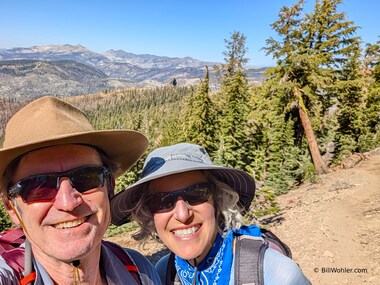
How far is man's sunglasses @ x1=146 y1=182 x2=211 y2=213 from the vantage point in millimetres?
2484

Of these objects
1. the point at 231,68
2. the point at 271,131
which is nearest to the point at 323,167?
the point at 271,131

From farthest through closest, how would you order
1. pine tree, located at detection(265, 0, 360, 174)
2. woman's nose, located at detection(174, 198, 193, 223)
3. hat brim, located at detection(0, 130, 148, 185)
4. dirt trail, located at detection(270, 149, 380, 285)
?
1. pine tree, located at detection(265, 0, 360, 174)
2. dirt trail, located at detection(270, 149, 380, 285)
3. woman's nose, located at detection(174, 198, 193, 223)
4. hat brim, located at detection(0, 130, 148, 185)

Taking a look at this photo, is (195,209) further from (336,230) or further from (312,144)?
(312,144)

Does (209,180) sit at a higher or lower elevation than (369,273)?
higher

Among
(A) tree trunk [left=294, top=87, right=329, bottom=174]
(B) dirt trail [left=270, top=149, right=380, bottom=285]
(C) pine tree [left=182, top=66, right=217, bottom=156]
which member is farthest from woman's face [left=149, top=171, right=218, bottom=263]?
(C) pine tree [left=182, top=66, right=217, bottom=156]

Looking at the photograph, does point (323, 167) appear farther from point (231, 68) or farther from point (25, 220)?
point (25, 220)

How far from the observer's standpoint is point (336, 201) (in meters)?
10.5

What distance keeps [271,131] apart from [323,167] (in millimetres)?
3581

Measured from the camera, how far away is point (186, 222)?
2467 millimetres

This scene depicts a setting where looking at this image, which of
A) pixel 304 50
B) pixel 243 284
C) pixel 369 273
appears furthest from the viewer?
pixel 304 50

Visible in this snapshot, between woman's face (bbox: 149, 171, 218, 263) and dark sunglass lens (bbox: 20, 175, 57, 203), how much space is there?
92 cm

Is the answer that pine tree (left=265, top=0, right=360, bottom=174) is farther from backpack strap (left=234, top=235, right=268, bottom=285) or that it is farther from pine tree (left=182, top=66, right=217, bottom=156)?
backpack strap (left=234, top=235, right=268, bottom=285)

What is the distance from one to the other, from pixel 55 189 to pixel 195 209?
43.5 inches

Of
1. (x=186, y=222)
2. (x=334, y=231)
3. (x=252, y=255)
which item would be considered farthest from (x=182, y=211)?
(x=334, y=231)
